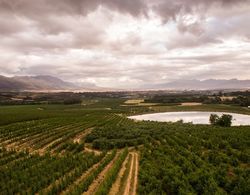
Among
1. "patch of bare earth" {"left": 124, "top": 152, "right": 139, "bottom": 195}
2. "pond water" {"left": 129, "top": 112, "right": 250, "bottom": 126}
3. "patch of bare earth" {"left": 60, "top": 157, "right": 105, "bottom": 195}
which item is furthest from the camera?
"pond water" {"left": 129, "top": 112, "right": 250, "bottom": 126}

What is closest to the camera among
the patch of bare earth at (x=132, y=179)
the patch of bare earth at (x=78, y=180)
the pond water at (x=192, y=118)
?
the patch of bare earth at (x=78, y=180)

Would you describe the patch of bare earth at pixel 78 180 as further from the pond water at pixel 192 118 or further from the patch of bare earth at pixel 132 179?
the pond water at pixel 192 118

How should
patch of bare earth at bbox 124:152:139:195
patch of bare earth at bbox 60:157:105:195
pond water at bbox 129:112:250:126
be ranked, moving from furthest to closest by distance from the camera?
pond water at bbox 129:112:250:126, patch of bare earth at bbox 124:152:139:195, patch of bare earth at bbox 60:157:105:195

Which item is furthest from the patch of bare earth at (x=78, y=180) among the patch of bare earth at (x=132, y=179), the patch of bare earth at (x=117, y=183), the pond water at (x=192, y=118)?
the pond water at (x=192, y=118)

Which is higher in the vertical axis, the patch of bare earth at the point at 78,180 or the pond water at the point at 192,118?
the patch of bare earth at the point at 78,180

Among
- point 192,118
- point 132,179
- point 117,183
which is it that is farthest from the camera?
point 192,118

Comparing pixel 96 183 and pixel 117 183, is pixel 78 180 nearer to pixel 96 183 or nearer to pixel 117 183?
pixel 96 183

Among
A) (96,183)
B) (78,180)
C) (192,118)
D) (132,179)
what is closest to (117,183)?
(132,179)

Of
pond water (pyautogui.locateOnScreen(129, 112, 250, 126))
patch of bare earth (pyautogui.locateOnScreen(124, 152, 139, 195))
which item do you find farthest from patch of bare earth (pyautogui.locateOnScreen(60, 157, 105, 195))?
pond water (pyautogui.locateOnScreen(129, 112, 250, 126))

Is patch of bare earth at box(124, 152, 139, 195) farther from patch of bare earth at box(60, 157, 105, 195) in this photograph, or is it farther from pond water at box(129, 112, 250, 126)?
pond water at box(129, 112, 250, 126)

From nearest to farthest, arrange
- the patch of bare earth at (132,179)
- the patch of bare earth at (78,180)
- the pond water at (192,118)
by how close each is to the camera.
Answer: the patch of bare earth at (78,180)
the patch of bare earth at (132,179)
the pond water at (192,118)

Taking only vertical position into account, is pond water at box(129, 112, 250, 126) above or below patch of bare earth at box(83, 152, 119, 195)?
below
